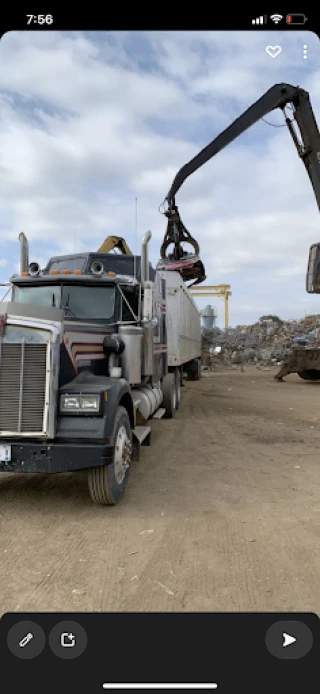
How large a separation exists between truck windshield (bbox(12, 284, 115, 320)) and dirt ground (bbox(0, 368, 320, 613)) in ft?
6.38

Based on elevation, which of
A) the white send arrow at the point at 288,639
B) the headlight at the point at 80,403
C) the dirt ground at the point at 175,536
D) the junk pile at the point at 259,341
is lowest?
the dirt ground at the point at 175,536

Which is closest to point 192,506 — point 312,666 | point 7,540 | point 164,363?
point 7,540

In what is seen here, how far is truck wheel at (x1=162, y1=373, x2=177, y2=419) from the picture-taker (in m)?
9.70

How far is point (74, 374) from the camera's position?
443cm

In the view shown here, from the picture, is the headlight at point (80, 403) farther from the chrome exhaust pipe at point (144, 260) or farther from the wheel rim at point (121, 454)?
the chrome exhaust pipe at point (144, 260)

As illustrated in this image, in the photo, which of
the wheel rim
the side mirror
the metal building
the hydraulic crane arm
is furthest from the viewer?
the metal building

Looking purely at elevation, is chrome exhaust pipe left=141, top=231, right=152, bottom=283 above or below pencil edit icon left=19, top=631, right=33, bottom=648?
above

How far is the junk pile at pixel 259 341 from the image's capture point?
93.1ft

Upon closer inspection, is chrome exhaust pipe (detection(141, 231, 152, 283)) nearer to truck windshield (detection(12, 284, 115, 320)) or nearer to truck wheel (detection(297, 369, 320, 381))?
truck windshield (detection(12, 284, 115, 320))

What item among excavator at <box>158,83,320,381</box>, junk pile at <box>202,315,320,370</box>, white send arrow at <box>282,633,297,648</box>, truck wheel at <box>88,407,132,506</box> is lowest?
truck wheel at <box>88,407,132,506</box>

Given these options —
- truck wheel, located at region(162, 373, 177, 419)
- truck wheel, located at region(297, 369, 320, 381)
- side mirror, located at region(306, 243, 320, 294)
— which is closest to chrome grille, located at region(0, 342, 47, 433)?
side mirror, located at region(306, 243, 320, 294)
